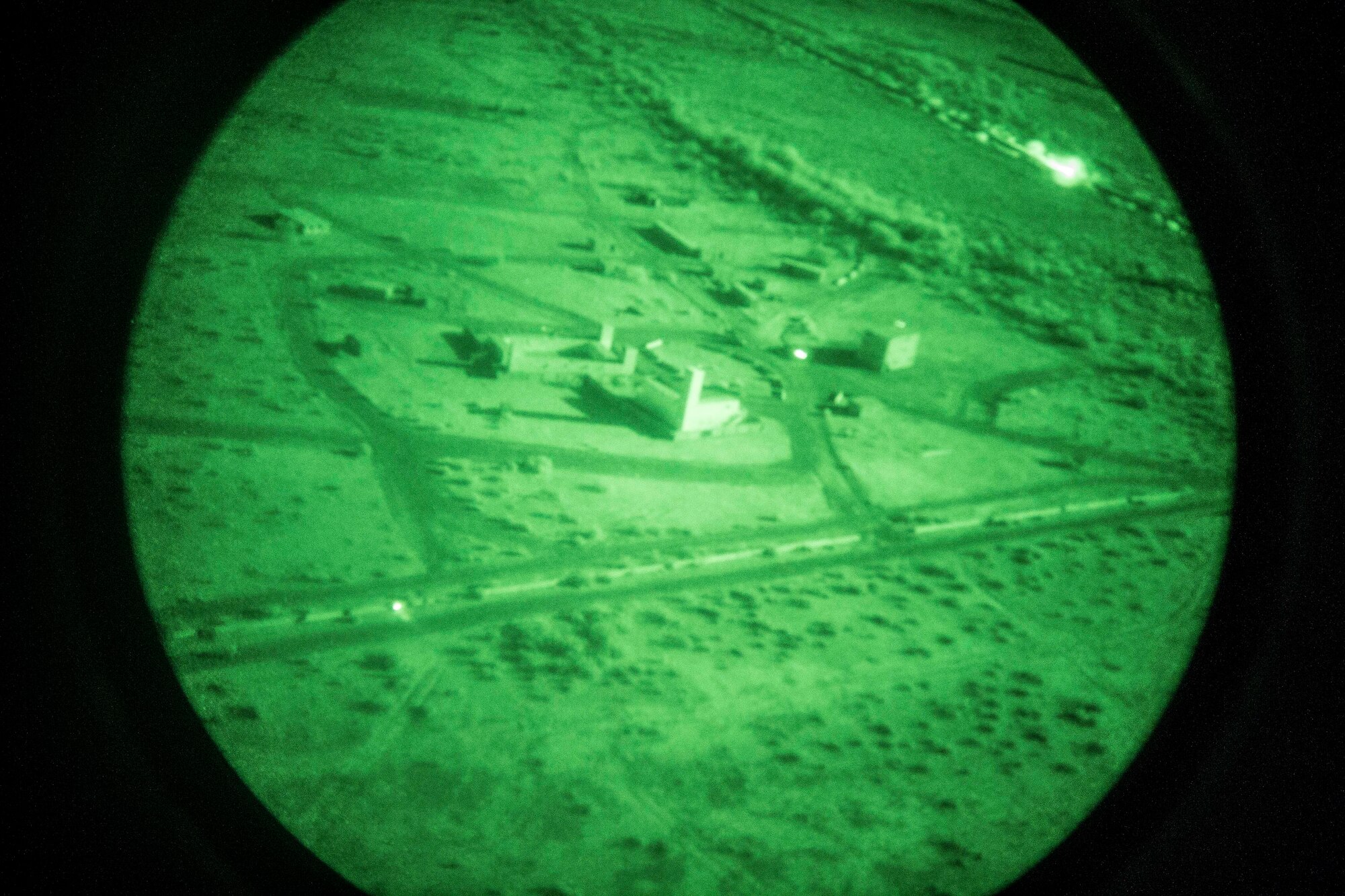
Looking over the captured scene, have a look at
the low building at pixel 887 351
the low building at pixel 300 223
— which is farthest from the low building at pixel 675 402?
the low building at pixel 300 223

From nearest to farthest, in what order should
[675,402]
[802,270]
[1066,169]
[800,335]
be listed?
[675,402]
[800,335]
[802,270]
[1066,169]

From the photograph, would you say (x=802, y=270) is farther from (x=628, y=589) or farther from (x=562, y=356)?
(x=628, y=589)

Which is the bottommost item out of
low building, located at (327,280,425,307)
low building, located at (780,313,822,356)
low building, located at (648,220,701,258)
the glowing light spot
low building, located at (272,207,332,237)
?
low building, located at (327,280,425,307)

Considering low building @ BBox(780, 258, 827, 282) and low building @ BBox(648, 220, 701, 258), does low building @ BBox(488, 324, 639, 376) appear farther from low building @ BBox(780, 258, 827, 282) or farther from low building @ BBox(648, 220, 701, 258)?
low building @ BBox(780, 258, 827, 282)

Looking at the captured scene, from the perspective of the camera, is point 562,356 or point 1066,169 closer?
point 562,356

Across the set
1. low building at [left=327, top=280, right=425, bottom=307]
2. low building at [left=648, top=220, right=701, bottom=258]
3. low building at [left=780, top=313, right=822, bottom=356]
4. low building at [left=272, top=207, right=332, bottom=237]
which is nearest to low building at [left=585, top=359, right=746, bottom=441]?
low building at [left=780, top=313, right=822, bottom=356]

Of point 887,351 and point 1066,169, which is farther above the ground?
point 1066,169

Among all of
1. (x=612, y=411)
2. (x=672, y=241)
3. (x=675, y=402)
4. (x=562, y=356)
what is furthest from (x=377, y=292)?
(x=672, y=241)
